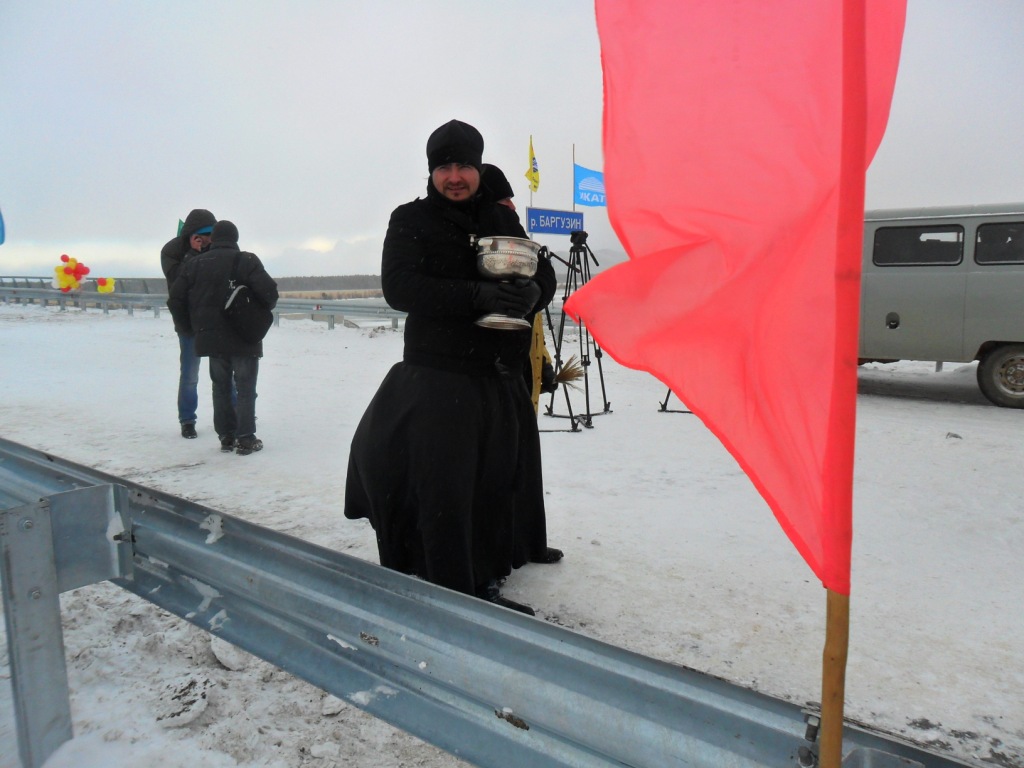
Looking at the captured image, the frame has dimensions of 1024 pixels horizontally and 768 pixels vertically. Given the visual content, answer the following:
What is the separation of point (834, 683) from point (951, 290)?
9.12 m

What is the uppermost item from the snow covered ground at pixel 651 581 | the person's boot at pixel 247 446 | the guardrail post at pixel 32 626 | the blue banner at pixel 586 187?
the blue banner at pixel 586 187

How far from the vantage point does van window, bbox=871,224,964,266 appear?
8.48 m

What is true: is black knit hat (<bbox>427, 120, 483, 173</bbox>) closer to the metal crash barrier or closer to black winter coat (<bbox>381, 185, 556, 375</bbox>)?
black winter coat (<bbox>381, 185, 556, 375</bbox>)

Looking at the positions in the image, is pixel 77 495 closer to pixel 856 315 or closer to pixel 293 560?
pixel 293 560

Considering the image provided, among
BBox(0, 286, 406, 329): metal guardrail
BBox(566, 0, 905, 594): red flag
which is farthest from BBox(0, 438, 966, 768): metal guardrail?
BBox(0, 286, 406, 329): metal guardrail

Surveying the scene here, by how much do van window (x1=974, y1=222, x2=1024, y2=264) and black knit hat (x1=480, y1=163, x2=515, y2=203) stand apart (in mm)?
8041

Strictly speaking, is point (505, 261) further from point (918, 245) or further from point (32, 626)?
point (918, 245)

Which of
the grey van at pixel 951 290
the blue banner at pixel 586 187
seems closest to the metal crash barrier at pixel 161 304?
the blue banner at pixel 586 187

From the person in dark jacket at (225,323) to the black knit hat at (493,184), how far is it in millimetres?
3374

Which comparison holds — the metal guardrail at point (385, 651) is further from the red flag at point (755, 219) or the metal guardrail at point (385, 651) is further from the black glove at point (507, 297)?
the black glove at point (507, 297)

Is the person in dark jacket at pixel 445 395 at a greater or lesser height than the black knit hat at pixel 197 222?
lesser

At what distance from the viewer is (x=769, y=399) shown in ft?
4.01

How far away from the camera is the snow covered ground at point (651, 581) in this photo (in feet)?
6.75

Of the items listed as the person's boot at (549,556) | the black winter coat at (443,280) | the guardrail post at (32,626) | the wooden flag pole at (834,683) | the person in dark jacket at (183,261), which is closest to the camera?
the wooden flag pole at (834,683)
